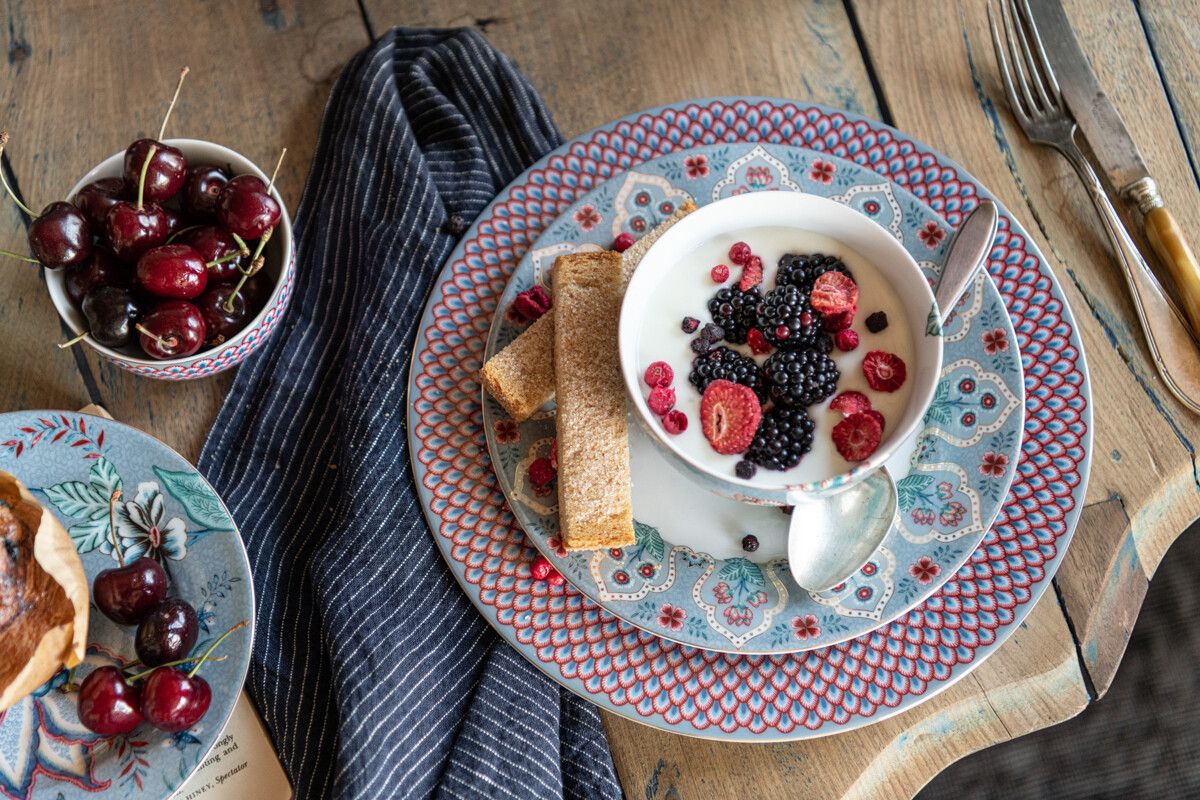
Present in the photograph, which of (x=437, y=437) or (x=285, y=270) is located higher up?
(x=285, y=270)

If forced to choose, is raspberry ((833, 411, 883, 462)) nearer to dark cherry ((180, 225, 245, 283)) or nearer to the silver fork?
the silver fork

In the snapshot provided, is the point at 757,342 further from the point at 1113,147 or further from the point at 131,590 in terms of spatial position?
the point at 131,590

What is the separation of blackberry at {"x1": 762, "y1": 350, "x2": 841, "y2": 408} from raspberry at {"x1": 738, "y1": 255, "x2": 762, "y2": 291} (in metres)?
0.11

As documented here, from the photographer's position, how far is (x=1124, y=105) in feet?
5.11

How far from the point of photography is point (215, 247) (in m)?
1.33

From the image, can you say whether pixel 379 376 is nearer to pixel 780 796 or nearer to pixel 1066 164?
pixel 780 796

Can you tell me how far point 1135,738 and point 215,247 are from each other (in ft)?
6.12

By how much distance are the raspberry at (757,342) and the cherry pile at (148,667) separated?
769 mm

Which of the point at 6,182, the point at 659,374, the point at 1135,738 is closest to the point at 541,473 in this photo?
the point at 659,374

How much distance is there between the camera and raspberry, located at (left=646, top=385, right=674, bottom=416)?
1228 mm

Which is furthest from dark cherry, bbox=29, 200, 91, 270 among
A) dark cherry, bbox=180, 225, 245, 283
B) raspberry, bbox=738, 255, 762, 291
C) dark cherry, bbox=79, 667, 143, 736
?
raspberry, bbox=738, 255, 762, 291

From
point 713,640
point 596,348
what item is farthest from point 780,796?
point 596,348

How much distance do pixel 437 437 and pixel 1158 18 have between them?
1.36m

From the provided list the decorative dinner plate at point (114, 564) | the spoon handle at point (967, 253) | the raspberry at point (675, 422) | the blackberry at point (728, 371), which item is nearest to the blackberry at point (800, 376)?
the blackberry at point (728, 371)
